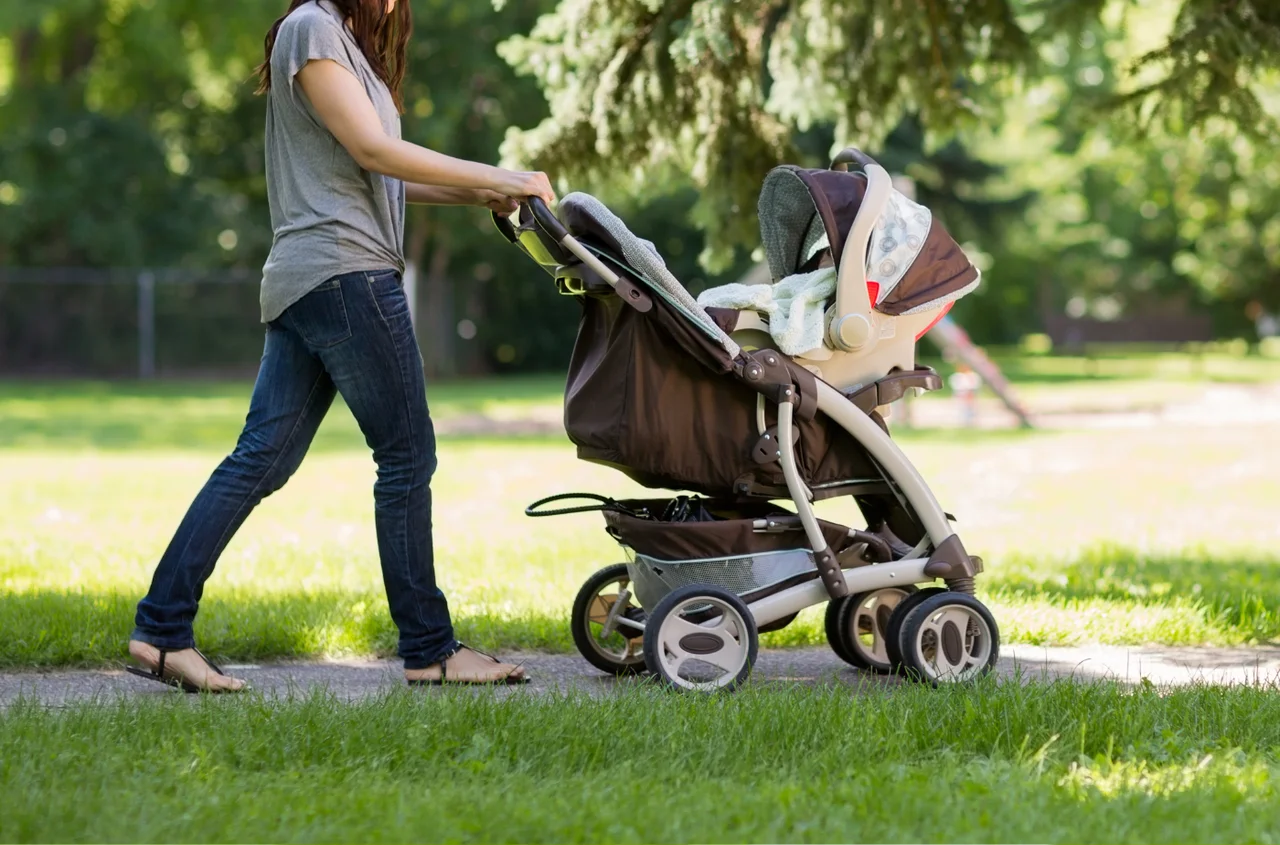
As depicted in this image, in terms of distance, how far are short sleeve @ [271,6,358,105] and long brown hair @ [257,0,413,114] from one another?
0.25 feet

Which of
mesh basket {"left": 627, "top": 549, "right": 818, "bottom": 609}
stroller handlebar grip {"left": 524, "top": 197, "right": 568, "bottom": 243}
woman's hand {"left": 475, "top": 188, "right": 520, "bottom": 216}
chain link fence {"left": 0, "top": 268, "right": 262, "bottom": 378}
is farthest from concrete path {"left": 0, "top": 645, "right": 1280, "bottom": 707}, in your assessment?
chain link fence {"left": 0, "top": 268, "right": 262, "bottom": 378}

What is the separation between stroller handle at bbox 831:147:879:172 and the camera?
474 cm

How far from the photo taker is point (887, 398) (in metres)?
4.53

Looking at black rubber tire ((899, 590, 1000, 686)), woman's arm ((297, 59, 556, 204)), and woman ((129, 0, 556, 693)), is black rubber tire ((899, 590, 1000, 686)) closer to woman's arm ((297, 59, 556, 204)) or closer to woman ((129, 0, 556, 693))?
woman ((129, 0, 556, 693))

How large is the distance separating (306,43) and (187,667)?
173 centimetres

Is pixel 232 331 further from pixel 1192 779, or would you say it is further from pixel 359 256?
pixel 1192 779

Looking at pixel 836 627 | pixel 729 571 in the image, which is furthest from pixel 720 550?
pixel 836 627

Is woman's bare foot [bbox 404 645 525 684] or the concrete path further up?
woman's bare foot [bbox 404 645 525 684]

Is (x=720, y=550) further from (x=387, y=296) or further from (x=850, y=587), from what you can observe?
(x=387, y=296)

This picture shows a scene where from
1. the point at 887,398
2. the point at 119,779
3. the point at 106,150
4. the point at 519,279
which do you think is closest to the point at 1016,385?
the point at 519,279

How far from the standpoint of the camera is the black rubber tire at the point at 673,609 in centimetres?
418

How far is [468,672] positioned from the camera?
14.4 ft

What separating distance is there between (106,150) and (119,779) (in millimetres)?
25851

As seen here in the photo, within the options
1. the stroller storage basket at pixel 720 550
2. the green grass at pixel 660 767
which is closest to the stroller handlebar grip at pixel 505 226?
the stroller storage basket at pixel 720 550
